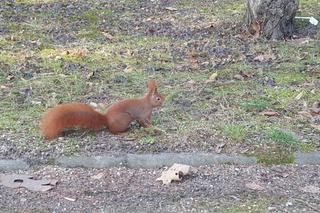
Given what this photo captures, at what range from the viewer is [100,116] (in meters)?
4.34

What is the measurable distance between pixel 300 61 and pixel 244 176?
8.80 ft

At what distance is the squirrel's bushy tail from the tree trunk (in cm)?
345

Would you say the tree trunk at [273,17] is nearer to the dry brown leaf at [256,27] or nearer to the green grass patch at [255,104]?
the dry brown leaf at [256,27]

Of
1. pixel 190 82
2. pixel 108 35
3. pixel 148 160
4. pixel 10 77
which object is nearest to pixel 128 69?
pixel 190 82

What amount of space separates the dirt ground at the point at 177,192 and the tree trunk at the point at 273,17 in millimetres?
3361

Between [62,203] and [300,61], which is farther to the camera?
[300,61]

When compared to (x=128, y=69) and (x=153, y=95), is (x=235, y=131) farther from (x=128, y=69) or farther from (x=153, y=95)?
(x=128, y=69)

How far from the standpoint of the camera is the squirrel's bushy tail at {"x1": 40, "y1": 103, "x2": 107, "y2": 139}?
420 cm

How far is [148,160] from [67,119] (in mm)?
571

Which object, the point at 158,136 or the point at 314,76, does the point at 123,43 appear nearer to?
the point at 314,76

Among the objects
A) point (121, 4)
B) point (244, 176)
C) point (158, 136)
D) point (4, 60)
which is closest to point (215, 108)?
point (158, 136)

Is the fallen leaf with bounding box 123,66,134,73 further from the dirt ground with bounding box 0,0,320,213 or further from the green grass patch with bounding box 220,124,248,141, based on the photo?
the green grass patch with bounding box 220,124,248,141

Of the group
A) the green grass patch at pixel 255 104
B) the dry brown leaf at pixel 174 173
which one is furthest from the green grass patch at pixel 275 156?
the green grass patch at pixel 255 104

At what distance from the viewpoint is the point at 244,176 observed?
157 inches
